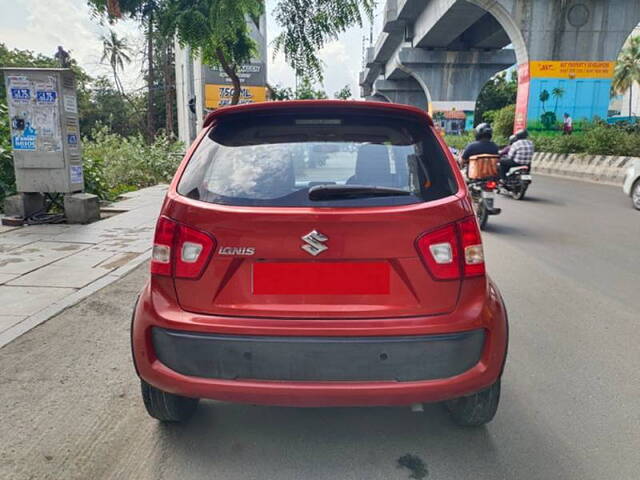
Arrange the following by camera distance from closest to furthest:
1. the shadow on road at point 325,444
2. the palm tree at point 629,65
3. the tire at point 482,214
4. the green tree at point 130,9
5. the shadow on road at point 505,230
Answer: the shadow on road at point 325,444
the shadow on road at point 505,230
the tire at point 482,214
the green tree at point 130,9
the palm tree at point 629,65

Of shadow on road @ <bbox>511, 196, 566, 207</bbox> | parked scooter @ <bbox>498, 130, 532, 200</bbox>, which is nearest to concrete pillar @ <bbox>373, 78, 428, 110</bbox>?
shadow on road @ <bbox>511, 196, 566, 207</bbox>

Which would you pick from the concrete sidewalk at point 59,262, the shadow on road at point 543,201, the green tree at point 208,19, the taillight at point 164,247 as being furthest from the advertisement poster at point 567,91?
the taillight at point 164,247

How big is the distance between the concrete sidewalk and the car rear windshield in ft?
8.13

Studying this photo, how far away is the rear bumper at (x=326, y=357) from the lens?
85.2 inches

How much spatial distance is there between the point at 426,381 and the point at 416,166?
3.04 feet

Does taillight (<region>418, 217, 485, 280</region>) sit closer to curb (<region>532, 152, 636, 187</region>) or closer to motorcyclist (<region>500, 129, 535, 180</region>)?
motorcyclist (<region>500, 129, 535, 180</region>)

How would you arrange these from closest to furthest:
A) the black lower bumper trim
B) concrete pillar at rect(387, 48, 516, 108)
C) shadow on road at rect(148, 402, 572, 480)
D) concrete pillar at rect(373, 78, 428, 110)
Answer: the black lower bumper trim < shadow on road at rect(148, 402, 572, 480) < concrete pillar at rect(387, 48, 516, 108) < concrete pillar at rect(373, 78, 428, 110)

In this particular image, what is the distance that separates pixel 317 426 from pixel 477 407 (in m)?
0.80

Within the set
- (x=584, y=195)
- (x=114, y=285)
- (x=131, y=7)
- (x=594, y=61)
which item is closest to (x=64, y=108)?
(x=131, y=7)

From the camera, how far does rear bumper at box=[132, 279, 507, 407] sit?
2164mm

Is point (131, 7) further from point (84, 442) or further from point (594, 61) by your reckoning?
point (594, 61)

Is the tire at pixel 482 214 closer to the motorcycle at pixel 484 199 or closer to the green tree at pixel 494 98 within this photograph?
the motorcycle at pixel 484 199

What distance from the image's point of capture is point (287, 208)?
2.22 m

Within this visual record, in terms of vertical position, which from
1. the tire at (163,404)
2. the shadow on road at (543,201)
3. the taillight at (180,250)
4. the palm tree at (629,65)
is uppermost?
the palm tree at (629,65)
